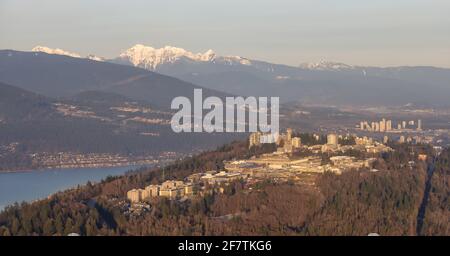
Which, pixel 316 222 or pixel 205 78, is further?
pixel 205 78

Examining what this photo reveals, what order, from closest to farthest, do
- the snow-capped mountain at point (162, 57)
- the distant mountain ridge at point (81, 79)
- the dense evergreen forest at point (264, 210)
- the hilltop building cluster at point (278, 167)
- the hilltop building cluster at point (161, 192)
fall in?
the dense evergreen forest at point (264, 210) → the hilltop building cluster at point (161, 192) → the hilltop building cluster at point (278, 167) → the distant mountain ridge at point (81, 79) → the snow-capped mountain at point (162, 57)

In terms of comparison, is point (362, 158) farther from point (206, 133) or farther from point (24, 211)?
point (206, 133)

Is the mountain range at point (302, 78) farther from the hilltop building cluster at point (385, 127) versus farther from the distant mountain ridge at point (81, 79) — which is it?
the hilltop building cluster at point (385, 127)

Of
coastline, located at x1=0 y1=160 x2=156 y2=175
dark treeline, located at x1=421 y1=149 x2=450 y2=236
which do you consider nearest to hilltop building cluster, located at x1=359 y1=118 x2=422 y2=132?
coastline, located at x1=0 y1=160 x2=156 y2=175

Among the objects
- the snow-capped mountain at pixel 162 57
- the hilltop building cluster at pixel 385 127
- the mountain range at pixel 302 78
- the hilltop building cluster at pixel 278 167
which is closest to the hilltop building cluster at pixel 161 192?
the hilltop building cluster at pixel 278 167

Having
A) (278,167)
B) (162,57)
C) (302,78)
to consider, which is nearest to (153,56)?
(162,57)
